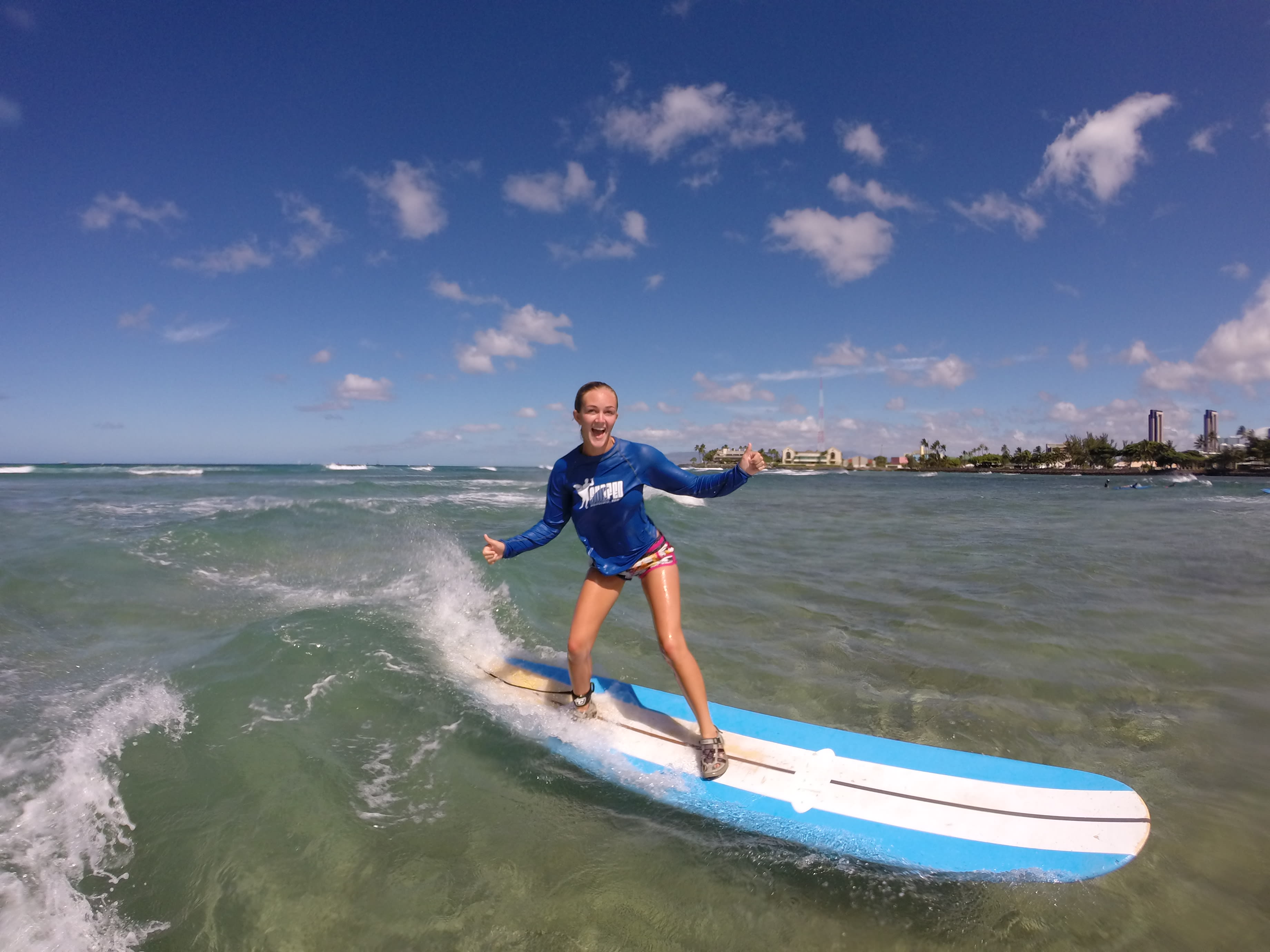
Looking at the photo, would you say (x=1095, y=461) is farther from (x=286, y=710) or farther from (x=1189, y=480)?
(x=286, y=710)

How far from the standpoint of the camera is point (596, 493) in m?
4.16

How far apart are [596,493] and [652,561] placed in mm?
620

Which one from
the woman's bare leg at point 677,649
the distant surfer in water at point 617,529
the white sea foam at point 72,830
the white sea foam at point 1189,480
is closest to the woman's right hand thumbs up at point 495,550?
the distant surfer in water at point 617,529

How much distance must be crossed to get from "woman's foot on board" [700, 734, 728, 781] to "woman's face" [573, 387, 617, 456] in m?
2.06

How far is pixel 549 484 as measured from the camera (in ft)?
Result: 14.7

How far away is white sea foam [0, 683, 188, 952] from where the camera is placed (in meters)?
2.63

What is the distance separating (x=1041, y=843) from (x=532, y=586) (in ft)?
24.5

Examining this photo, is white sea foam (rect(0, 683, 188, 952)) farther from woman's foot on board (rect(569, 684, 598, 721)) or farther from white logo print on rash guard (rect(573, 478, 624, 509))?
white logo print on rash guard (rect(573, 478, 624, 509))

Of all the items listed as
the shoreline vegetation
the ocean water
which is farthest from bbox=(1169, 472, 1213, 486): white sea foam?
the ocean water

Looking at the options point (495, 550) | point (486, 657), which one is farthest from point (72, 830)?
point (486, 657)

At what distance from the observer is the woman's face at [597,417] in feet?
13.1

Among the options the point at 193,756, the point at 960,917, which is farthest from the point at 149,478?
the point at 960,917

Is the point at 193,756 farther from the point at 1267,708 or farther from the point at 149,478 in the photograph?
the point at 149,478

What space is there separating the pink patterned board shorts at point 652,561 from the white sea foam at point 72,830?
2.94 meters
